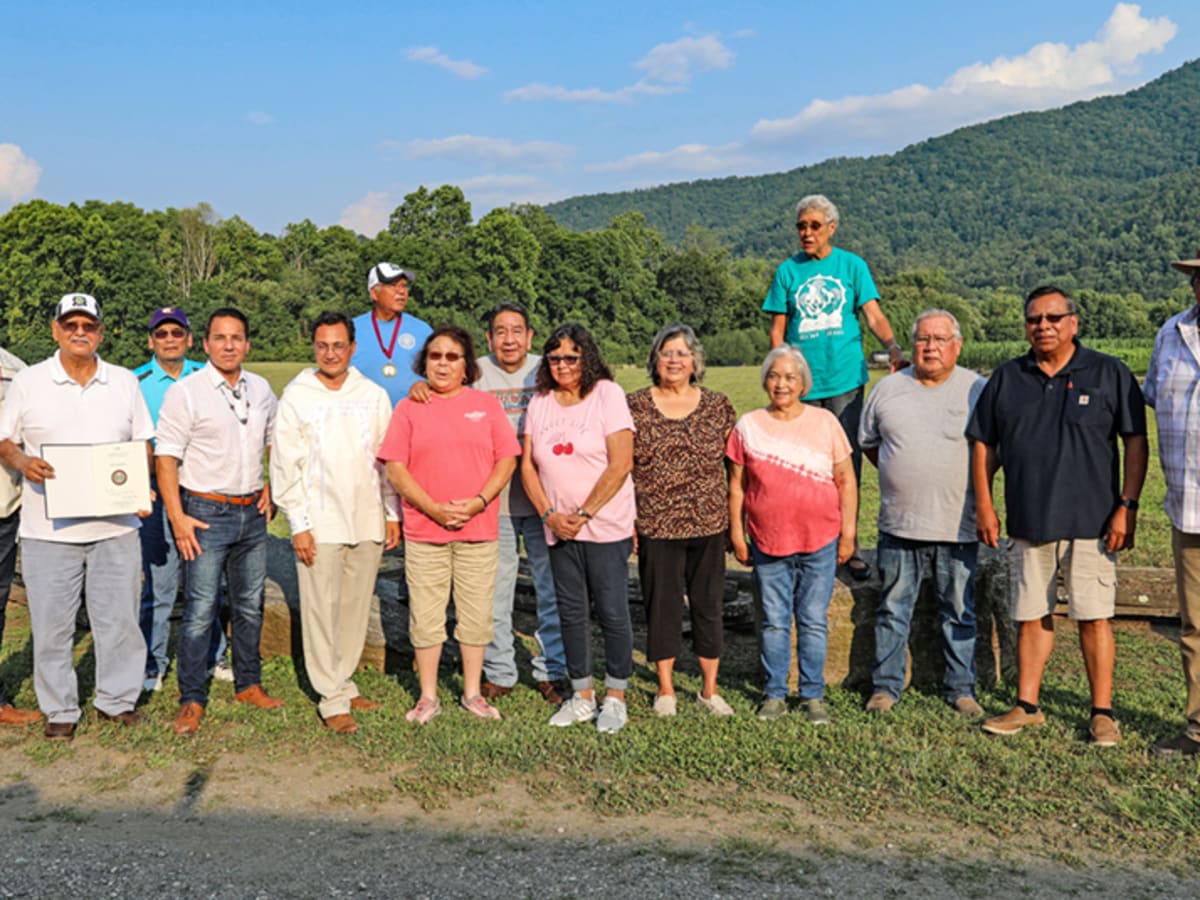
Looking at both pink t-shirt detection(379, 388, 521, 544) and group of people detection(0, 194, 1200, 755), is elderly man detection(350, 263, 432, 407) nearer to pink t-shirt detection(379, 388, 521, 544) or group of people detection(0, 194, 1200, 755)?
group of people detection(0, 194, 1200, 755)

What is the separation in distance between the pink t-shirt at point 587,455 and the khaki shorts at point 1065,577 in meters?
2.05

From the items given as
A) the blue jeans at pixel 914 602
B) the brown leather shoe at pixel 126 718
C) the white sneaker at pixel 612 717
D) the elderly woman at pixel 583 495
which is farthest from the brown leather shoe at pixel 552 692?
the brown leather shoe at pixel 126 718

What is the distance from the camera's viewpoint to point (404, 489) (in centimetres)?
527

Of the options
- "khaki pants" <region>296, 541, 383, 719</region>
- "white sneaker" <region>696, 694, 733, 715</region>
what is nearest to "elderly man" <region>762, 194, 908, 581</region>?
"white sneaker" <region>696, 694, 733, 715</region>

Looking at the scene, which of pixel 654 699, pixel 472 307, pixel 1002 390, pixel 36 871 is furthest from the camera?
pixel 472 307

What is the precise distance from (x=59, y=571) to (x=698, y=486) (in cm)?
346

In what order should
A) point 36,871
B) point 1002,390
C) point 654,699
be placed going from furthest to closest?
point 654,699
point 1002,390
point 36,871

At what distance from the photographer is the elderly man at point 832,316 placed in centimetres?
617

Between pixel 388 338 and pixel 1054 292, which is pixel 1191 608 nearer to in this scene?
pixel 1054 292

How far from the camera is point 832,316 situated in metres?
6.19

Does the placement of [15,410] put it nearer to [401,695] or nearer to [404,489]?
[404,489]

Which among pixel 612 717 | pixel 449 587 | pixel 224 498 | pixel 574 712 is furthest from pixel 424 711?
pixel 224 498

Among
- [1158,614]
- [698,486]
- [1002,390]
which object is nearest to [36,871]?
[698,486]

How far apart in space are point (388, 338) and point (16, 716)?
3.03 metres
